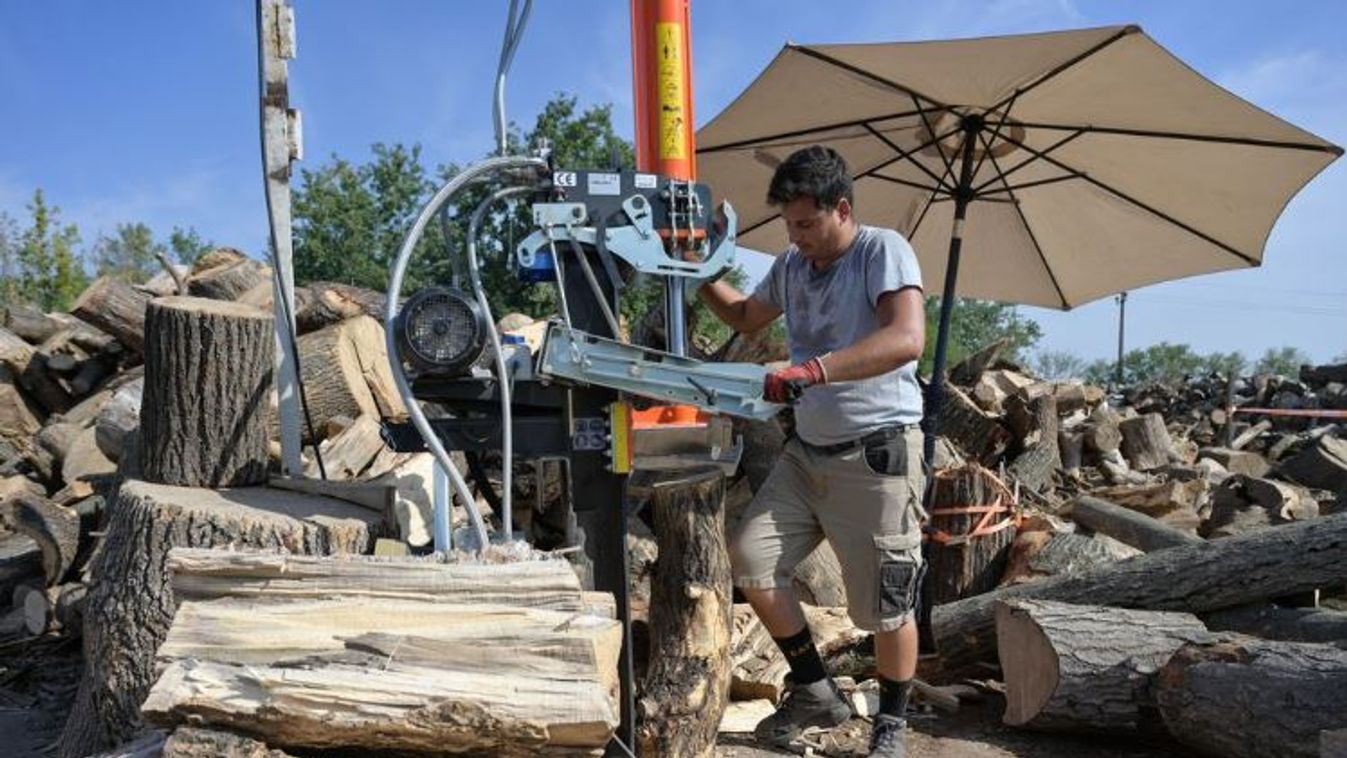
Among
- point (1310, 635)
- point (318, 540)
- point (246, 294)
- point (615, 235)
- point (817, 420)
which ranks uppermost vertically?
point (246, 294)

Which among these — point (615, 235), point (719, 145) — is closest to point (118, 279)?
point (719, 145)

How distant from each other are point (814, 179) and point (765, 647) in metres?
1.97

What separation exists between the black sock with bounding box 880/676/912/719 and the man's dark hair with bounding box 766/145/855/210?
1.51m

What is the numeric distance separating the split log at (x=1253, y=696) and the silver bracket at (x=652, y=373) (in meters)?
1.84

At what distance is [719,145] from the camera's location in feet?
15.8

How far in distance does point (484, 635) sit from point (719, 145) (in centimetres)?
312

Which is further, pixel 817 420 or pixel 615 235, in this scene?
pixel 817 420

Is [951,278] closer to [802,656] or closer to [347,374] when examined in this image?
[802,656]

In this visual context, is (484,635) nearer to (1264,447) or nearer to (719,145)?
(719,145)

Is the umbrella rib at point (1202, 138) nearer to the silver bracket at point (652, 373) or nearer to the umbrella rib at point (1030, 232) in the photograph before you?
the umbrella rib at point (1030, 232)

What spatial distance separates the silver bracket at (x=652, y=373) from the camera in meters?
2.69

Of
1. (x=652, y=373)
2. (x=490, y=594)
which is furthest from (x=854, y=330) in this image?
(x=490, y=594)

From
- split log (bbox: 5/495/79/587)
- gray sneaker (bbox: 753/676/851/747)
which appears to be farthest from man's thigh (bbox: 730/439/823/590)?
split log (bbox: 5/495/79/587)

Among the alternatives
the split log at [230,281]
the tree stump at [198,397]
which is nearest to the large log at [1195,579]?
the tree stump at [198,397]
